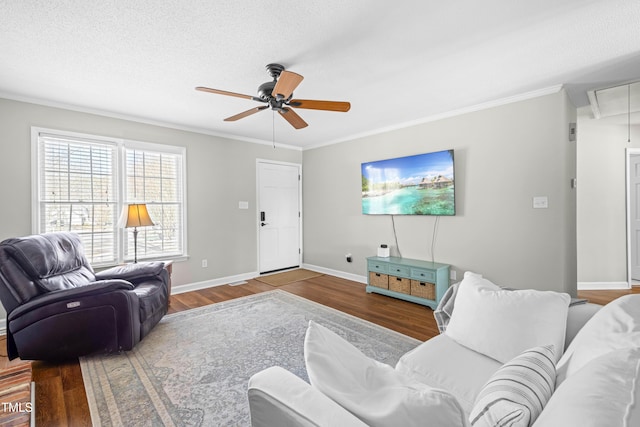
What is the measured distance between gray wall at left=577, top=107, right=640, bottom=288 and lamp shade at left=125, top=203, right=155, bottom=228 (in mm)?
6026

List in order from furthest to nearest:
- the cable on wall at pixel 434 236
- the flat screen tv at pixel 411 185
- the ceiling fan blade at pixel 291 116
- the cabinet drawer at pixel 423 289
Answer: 1. the cable on wall at pixel 434 236
2. the flat screen tv at pixel 411 185
3. the cabinet drawer at pixel 423 289
4. the ceiling fan blade at pixel 291 116

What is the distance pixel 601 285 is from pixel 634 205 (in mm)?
1343

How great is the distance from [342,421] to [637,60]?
3.65 metres

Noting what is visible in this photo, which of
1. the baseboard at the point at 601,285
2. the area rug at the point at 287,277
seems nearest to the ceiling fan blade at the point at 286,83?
the area rug at the point at 287,277

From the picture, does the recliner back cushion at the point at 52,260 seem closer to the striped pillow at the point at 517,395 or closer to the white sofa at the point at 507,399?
the white sofa at the point at 507,399

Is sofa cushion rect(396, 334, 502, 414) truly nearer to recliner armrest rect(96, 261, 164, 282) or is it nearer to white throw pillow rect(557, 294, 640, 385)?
white throw pillow rect(557, 294, 640, 385)

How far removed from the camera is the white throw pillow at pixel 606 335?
0.91m

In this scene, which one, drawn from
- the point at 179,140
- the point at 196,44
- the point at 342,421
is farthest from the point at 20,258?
the point at 342,421

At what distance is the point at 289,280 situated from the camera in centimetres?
497

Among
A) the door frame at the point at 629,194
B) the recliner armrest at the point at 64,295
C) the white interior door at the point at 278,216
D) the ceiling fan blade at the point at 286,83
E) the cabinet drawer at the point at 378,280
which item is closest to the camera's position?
the ceiling fan blade at the point at 286,83

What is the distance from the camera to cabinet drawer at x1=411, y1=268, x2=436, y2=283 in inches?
142

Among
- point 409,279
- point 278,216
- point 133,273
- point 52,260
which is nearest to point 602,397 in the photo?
point 409,279

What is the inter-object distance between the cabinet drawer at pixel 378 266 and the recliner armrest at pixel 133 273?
2721 mm

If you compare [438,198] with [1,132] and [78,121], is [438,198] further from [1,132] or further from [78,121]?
[1,132]
